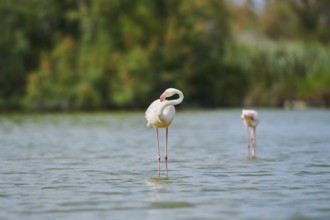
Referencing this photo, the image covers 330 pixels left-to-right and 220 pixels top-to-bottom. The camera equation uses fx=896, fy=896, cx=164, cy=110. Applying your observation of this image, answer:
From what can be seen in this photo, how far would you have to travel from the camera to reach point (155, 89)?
51031mm

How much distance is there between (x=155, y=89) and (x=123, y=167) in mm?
35170

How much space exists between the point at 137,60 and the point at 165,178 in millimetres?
35868

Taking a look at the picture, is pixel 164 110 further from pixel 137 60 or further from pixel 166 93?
pixel 137 60

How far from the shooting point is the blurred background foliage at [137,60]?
49.4 m

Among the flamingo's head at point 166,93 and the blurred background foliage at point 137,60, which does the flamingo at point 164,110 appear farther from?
the blurred background foliage at point 137,60

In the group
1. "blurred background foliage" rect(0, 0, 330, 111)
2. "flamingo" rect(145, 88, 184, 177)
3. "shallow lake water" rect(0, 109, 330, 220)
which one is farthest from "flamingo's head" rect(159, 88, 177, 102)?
"blurred background foliage" rect(0, 0, 330, 111)

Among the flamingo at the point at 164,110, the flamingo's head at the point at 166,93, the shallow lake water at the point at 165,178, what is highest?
the flamingo's head at the point at 166,93

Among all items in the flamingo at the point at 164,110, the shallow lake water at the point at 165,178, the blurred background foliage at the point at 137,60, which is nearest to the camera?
the shallow lake water at the point at 165,178

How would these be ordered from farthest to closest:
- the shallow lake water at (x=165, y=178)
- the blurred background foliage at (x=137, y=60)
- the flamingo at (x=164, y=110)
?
the blurred background foliage at (x=137, y=60)
the flamingo at (x=164, y=110)
the shallow lake water at (x=165, y=178)

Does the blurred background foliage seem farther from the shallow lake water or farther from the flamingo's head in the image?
the flamingo's head

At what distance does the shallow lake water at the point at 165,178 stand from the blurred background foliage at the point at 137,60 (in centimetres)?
2273

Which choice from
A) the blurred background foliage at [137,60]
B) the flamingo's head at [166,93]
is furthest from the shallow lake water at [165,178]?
the blurred background foliage at [137,60]

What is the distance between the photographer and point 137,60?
163ft

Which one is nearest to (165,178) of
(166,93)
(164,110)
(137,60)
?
(164,110)
